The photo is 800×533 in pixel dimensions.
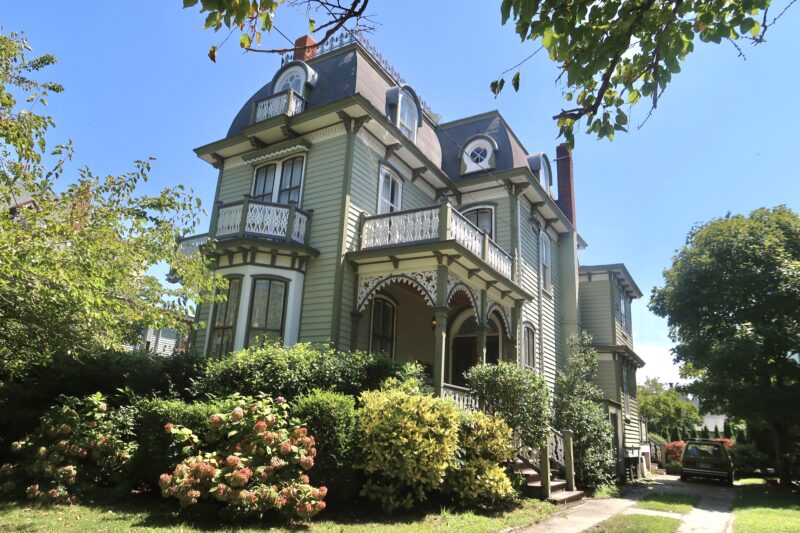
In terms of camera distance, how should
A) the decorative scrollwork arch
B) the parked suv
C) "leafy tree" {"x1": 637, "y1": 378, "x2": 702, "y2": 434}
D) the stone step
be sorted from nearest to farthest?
the stone step → the decorative scrollwork arch → the parked suv → "leafy tree" {"x1": 637, "y1": 378, "x2": 702, "y2": 434}

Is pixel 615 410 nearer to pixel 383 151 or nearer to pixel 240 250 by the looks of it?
pixel 383 151

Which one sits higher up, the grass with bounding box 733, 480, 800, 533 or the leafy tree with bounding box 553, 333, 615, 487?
the leafy tree with bounding box 553, 333, 615, 487

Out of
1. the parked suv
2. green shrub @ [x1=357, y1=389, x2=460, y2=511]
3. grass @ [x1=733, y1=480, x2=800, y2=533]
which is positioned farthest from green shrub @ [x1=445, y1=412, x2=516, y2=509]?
the parked suv

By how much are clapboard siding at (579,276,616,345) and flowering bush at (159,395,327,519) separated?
19.2m

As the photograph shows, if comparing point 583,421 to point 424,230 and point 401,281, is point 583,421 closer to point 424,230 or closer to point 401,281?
point 401,281

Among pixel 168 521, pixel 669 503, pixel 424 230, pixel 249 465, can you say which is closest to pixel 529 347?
pixel 669 503

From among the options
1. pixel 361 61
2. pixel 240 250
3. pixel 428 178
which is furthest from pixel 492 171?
pixel 240 250

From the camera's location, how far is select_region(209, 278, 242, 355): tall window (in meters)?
12.9

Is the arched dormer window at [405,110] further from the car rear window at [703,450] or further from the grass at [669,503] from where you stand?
the car rear window at [703,450]

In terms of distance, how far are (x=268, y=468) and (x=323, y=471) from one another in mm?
1076

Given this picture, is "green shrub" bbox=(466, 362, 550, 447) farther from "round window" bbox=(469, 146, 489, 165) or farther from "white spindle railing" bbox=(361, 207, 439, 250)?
"round window" bbox=(469, 146, 489, 165)

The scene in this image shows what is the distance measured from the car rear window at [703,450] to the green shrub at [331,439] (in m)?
18.3

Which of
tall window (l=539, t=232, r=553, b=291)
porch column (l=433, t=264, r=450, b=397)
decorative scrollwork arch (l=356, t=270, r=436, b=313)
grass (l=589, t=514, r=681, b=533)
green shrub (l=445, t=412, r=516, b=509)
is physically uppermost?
tall window (l=539, t=232, r=553, b=291)

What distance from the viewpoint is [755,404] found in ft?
60.3
